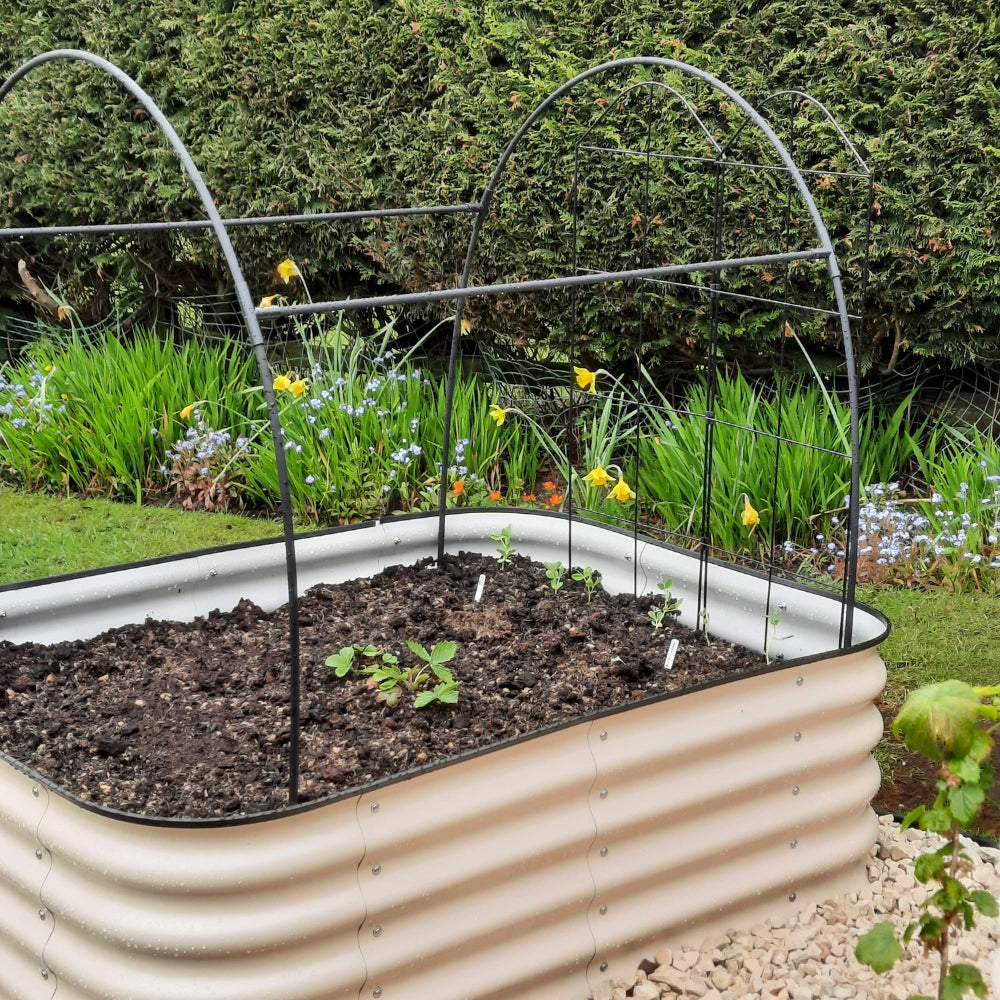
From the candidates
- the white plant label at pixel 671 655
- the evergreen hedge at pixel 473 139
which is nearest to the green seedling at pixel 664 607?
the white plant label at pixel 671 655

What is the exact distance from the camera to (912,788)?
8.91 ft

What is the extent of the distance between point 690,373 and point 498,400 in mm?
707

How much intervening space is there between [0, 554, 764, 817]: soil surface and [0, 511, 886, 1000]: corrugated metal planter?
176mm

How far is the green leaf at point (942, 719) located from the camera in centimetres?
136

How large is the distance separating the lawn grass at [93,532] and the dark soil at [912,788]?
6.98 feet

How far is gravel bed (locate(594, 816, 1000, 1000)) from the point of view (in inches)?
81.0

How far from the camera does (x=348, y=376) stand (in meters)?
4.42

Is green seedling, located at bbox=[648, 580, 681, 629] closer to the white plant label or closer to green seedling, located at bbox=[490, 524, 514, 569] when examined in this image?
the white plant label

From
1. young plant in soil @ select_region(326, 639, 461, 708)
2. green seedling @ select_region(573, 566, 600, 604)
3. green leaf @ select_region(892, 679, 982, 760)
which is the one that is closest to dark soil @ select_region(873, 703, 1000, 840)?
green seedling @ select_region(573, 566, 600, 604)

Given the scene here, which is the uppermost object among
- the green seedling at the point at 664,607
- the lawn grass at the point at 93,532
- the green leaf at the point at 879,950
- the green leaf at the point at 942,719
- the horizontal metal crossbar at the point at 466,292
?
the horizontal metal crossbar at the point at 466,292

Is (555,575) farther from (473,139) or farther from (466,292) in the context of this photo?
(473,139)

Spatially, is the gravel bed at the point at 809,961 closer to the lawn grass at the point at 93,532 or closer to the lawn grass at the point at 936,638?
the lawn grass at the point at 936,638

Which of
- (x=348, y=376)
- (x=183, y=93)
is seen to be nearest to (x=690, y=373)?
(x=348, y=376)

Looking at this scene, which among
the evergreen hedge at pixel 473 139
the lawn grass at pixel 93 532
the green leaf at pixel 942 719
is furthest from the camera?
the lawn grass at pixel 93 532
